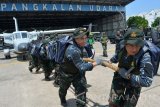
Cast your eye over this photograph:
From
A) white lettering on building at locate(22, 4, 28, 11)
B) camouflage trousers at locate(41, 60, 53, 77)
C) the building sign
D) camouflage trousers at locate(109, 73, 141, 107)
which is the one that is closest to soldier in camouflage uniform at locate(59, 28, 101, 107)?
camouflage trousers at locate(109, 73, 141, 107)

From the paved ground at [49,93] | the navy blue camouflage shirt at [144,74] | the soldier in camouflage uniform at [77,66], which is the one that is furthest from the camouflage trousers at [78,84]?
the navy blue camouflage shirt at [144,74]

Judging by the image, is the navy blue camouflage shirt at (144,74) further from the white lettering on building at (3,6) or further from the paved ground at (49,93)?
the white lettering on building at (3,6)

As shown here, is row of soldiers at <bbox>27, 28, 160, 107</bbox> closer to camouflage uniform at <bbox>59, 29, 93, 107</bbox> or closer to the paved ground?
camouflage uniform at <bbox>59, 29, 93, 107</bbox>

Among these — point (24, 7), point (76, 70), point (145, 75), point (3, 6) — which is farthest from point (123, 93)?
point (24, 7)

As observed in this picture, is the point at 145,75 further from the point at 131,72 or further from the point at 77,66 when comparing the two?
the point at 77,66

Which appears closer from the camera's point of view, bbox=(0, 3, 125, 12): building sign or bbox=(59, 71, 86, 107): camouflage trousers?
bbox=(59, 71, 86, 107): camouflage trousers

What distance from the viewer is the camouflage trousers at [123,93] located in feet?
12.7

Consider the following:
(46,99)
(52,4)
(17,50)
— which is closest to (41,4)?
(52,4)

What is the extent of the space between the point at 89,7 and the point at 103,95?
158ft

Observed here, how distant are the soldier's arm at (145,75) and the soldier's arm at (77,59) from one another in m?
1.37

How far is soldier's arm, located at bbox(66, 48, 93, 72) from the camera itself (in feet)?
15.8

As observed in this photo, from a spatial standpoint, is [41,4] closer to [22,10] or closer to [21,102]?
[22,10]

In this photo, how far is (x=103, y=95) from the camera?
738cm

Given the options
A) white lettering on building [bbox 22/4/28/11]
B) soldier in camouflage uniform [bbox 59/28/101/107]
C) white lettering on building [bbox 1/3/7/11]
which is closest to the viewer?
soldier in camouflage uniform [bbox 59/28/101/107]
